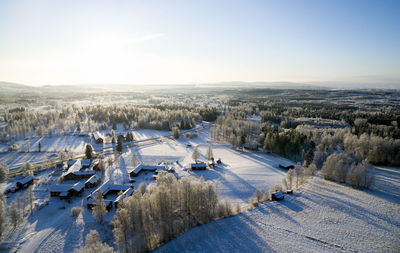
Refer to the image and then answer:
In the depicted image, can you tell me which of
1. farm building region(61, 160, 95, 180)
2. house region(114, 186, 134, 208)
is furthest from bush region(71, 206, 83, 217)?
farm building region(61, 160, 95, 180)

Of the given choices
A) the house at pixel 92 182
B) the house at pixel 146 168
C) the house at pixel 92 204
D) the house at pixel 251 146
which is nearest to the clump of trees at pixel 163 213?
the house at pixel 92 204

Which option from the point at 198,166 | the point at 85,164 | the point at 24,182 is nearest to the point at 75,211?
the point at 24,182

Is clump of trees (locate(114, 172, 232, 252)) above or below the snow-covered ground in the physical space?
above

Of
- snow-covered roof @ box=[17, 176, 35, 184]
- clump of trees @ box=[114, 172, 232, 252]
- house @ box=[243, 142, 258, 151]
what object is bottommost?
house @ box=[243, 142, 258, 151]

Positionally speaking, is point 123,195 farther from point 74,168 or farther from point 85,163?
point 85,163

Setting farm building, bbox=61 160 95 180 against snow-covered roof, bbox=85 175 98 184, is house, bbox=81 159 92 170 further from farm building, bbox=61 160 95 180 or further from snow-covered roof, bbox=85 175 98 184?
snow-covered roof, bbox=85 175 98 184

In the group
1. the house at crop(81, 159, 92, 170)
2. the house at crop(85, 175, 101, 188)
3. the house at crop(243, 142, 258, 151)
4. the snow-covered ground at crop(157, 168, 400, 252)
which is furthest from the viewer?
the house at crop(243, 142, 258, 151)
